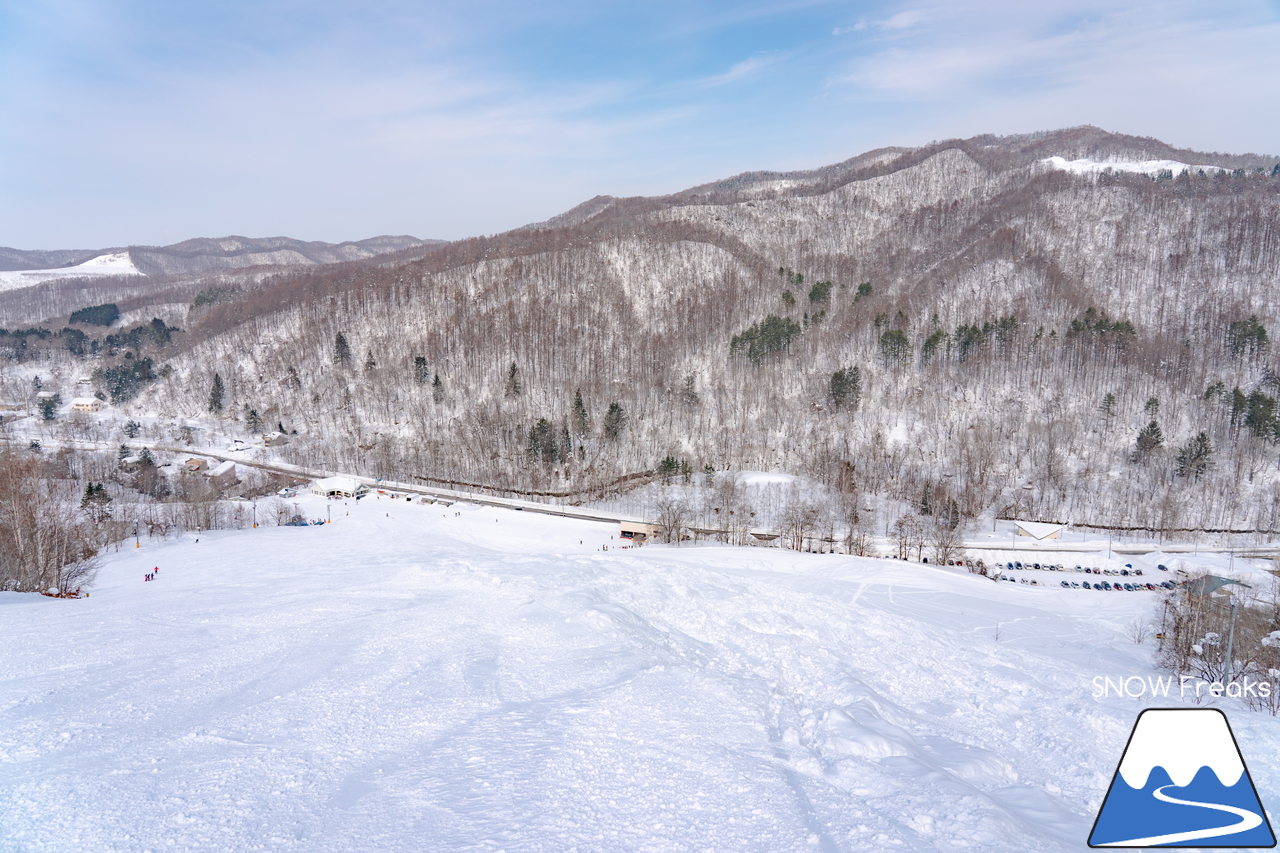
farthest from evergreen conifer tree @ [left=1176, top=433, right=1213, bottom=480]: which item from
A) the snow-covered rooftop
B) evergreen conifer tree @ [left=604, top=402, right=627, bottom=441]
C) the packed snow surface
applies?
the packed snow surface

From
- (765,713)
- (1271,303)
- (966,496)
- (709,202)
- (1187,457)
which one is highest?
(709,202)

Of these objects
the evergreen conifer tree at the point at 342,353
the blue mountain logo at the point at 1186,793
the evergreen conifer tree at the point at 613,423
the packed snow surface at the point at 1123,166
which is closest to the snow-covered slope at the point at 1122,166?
the packed snow surface at the point at 1123,166

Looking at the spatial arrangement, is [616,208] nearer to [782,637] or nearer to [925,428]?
[925,428]

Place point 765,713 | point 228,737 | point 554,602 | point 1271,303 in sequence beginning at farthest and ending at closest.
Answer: point 1271,303, point 554,602, point 765,713, point 228,737

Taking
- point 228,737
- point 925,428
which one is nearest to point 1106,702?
point 228,737

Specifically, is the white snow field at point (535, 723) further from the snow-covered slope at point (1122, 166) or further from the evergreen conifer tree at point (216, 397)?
the snow-covered slope at point (1122, 166)

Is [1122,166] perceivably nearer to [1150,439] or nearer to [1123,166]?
[1123,166]

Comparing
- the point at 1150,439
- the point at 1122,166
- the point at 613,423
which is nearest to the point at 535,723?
the point at 613,423

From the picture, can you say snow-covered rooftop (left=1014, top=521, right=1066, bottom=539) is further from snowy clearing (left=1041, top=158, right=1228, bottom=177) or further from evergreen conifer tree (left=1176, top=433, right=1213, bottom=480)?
snowy clearing (left=1041, top=158, right=1228, bottom=177)
